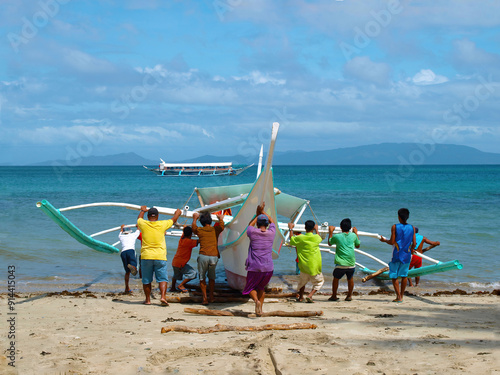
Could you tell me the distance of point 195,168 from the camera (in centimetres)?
6016

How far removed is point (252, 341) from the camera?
182 inches

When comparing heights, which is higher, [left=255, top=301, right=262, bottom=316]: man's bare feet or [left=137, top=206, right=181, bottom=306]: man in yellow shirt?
[left=137, top=206, right=181, bottom=306]: man in yellow shirt

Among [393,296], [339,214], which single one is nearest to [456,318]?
[393,296]

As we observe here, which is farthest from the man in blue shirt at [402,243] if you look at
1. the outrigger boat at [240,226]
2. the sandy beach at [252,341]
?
the outrigger boat at [240,226]

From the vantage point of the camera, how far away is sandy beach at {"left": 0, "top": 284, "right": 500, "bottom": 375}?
3.98 meters

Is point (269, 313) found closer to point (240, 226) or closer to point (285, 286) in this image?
point (240, 226)

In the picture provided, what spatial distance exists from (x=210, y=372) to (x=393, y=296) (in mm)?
4596

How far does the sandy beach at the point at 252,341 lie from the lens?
13.1 feet

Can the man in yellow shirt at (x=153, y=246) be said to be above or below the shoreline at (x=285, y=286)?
above

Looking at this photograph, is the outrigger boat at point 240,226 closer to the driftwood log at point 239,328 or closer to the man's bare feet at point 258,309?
the man's bare feet at point 258,309

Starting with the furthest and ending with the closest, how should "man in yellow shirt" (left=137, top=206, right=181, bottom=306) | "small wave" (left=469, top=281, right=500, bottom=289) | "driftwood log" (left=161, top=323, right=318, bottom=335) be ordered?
"small wave" (left=469, top=281, right=500, bottom=289) → "man in yellow shirt" (left=137, top=206, right=181, bottom=306) → "driftwood log" (left=161, top=323, right=318, bottom=335)

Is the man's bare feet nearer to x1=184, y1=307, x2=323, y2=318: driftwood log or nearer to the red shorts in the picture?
x1=184, y1=307, x2=323, y2=318: driftwood log

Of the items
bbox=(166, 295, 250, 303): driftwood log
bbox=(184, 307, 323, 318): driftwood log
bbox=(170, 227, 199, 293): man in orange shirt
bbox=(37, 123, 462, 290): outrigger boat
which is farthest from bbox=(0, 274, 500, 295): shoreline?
bbox=(184, 307, 323, 318): driftwood log

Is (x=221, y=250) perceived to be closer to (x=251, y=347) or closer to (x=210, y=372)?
(x=251, y=347)
